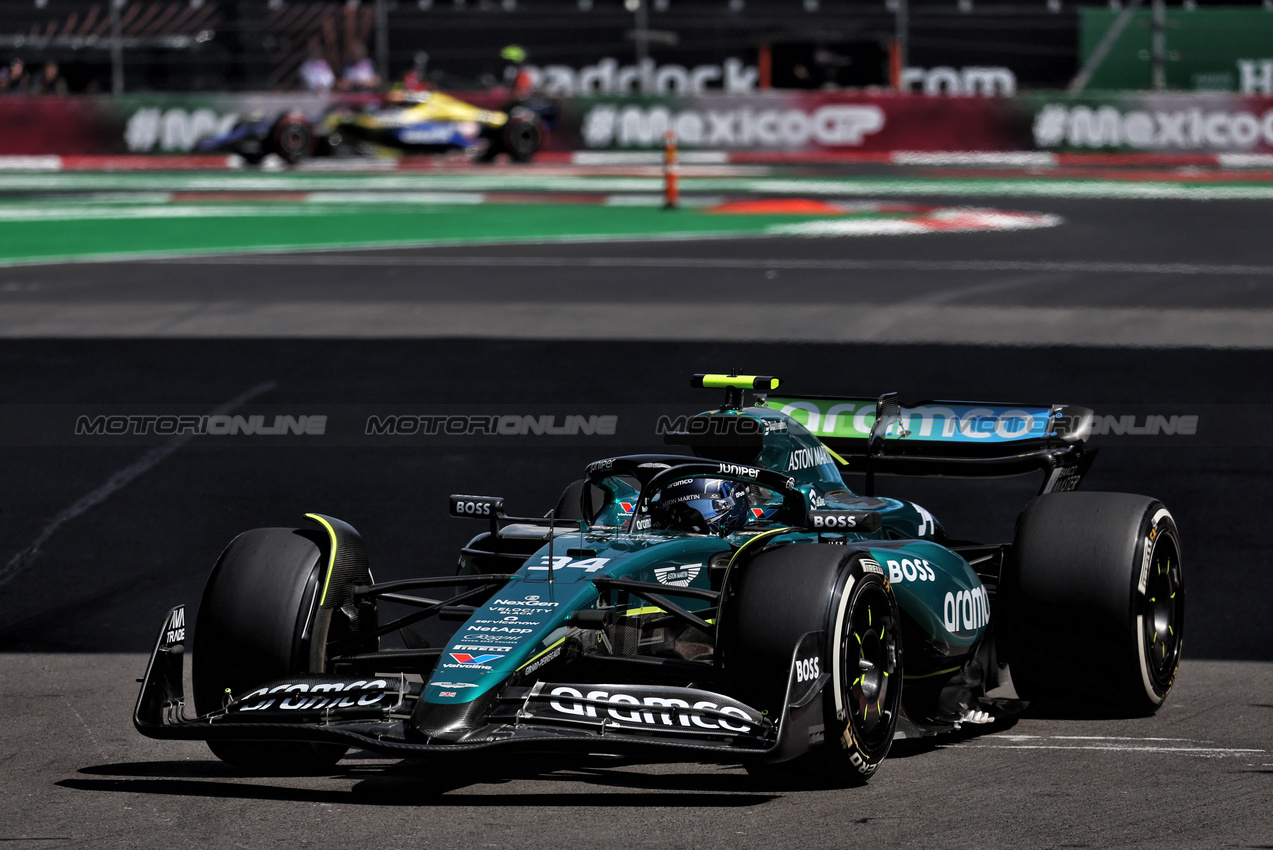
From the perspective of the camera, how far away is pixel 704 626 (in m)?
6.81

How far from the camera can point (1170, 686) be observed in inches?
319

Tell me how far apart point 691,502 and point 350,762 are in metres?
1.65

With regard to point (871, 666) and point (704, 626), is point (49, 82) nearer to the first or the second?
point (704, 626)

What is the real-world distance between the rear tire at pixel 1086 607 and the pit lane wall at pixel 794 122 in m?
28.3

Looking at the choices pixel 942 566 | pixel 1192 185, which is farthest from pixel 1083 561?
pixel 1192 185

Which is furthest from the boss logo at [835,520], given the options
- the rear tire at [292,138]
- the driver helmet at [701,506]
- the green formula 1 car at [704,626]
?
the rear tire at [292,138]

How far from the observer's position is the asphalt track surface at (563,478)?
6441mm

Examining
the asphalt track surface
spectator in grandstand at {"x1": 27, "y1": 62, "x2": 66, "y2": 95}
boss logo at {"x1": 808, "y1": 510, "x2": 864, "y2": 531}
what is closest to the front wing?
the asphalt track surface

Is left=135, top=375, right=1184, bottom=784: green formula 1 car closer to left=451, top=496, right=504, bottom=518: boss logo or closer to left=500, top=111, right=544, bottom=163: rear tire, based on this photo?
left=451, top=496, right=504, bottom=518: boss logo

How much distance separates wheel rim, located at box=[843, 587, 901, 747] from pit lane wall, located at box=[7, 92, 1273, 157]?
96.7 feet

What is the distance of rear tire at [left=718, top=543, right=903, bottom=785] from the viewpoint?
650cm

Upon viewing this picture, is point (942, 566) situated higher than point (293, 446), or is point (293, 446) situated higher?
point (942, 566)

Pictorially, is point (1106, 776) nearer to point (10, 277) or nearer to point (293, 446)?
point (293, 446)
